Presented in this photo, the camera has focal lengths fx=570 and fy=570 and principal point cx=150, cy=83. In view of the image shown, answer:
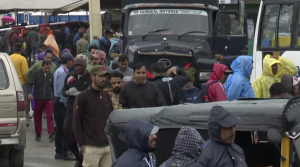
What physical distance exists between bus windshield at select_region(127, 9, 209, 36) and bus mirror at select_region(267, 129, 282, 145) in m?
8.20

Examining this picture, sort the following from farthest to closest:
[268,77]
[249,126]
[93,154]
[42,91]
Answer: [42,91], [268,77], [93,154], [249,126]

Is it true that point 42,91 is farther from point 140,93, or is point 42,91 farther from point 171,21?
point 140,93


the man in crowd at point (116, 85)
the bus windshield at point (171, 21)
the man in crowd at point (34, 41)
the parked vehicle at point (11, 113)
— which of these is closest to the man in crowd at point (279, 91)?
the man in crowd at point (116, 85)

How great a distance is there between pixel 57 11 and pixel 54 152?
15028 mm

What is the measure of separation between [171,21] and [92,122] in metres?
6.23

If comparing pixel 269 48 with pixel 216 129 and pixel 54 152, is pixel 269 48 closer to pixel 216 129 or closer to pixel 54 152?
pixel 54 152

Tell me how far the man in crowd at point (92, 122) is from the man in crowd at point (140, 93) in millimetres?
651

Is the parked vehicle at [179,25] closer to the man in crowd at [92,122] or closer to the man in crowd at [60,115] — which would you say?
the man in crowd at [60,115]

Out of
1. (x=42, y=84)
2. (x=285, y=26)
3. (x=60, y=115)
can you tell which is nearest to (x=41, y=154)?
(x=60, y=115)

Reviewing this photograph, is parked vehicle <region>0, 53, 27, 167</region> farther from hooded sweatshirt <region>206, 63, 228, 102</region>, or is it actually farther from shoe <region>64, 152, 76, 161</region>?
hooded sweatshirt <region>206, 63, 228, 102</region>

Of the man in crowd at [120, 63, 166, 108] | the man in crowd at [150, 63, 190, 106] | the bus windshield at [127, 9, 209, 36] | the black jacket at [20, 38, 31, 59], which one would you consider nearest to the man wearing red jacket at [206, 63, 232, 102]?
the man in crowd at [150, 63, 190, 106]

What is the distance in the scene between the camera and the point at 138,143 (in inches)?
157

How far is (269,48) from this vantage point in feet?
39.2

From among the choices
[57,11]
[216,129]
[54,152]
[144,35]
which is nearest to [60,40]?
[57,11]
